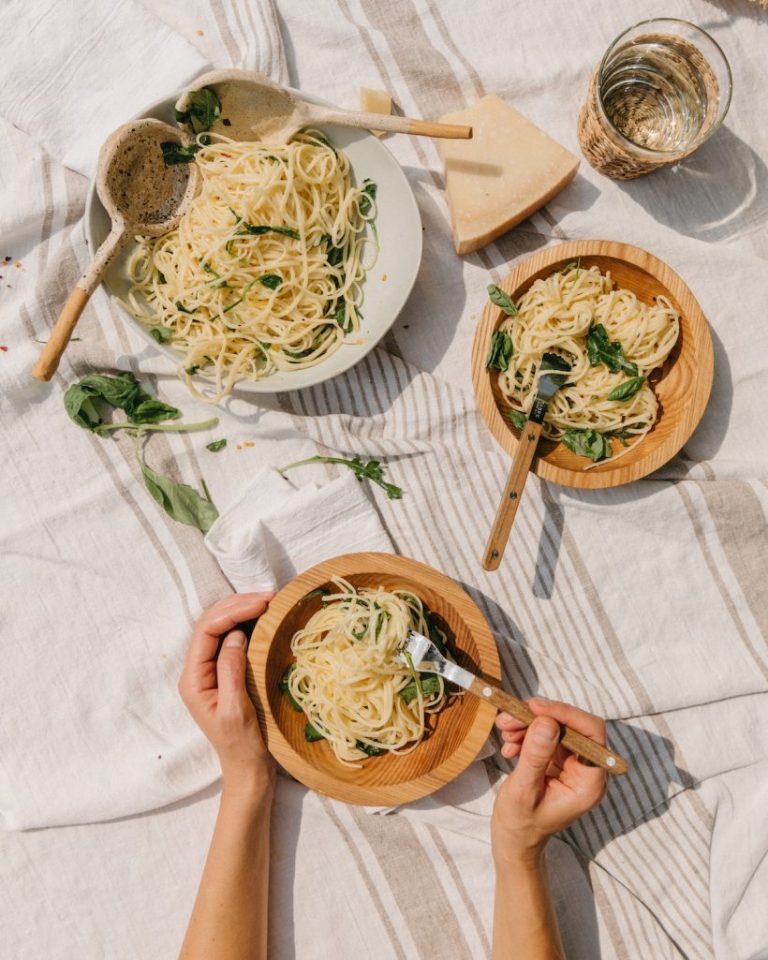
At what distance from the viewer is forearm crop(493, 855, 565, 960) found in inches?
88.2

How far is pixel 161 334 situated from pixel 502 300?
3.15ft

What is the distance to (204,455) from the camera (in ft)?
7.90

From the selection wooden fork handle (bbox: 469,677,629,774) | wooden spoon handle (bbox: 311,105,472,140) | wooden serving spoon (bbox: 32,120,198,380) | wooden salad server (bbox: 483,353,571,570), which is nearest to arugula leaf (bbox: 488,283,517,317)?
wooden salad server (bbox: 483,353,571,570)

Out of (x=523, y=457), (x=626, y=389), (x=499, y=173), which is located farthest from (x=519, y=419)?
(x=499, y=173)

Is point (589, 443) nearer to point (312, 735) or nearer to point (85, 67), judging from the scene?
point (312, 735)

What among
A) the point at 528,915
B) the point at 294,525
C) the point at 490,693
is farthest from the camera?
the point at 294,525

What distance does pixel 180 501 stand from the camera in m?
2.36

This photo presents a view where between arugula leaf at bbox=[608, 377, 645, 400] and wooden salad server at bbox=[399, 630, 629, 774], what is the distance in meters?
0.84

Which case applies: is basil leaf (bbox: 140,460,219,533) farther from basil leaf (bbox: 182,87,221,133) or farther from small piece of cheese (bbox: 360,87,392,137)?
small piece of cheese (bbox: 360,87,392,137)

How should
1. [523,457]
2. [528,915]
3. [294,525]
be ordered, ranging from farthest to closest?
[294,525], [528,915], [523,457]

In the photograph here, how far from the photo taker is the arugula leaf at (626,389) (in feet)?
7.13

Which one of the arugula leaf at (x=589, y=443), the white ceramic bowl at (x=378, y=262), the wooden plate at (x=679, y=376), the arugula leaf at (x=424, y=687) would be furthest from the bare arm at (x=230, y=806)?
the arugula leaf at (x=589, y=443)

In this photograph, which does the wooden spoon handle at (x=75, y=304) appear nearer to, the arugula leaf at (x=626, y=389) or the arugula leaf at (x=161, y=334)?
the arugula leaf at (x=161, y=334)

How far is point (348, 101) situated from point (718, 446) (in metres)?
1.54
